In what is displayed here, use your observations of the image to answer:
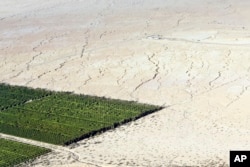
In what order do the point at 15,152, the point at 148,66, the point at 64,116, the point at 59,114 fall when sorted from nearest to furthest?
the point at 15,152 → the point at 64,116 → the point at 59,114 → the point at 148,66

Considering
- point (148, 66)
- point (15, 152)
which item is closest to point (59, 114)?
point (15, 152)

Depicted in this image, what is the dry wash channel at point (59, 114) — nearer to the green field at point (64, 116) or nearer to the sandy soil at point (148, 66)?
the green field at point (64, 116)

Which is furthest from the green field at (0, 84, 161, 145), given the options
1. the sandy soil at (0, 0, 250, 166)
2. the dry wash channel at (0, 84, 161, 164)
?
the sandy soil at (0, 0, 250, 166)

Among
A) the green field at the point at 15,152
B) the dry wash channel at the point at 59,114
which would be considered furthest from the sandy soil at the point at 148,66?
the dry wash channel at the point at 59,114

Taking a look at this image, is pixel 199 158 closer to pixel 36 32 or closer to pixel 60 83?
pixel 60 83

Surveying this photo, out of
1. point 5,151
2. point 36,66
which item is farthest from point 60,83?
point 5,151

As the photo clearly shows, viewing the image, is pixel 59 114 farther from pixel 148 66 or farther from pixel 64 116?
pixel 148 66
